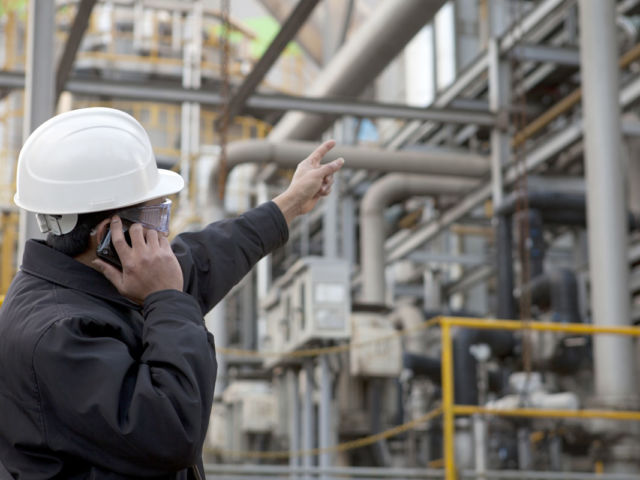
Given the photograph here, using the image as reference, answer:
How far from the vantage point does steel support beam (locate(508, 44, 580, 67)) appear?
10922 mm

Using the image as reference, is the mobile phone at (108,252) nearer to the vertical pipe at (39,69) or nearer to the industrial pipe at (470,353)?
the vertical pipe at (39,69)

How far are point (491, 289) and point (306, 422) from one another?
25.7 ft

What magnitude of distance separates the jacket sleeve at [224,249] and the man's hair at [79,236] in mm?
273

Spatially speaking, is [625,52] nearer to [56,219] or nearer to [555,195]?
[555,195]

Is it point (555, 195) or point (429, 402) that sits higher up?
point (555, 195)

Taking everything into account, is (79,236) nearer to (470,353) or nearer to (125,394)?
(125,394)

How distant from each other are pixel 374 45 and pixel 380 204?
4.64 metres

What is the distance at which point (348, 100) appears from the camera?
10.3 m

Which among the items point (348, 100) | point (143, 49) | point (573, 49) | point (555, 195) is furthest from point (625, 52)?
point (143, 49)

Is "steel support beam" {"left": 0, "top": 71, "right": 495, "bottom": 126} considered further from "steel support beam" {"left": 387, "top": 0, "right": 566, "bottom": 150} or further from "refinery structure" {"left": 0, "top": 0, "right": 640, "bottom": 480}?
"steel support beam" {"left": 387, "top": 0, "right": 566, "bottom": 150}

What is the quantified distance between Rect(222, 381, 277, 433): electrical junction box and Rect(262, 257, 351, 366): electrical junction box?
2.18 metres

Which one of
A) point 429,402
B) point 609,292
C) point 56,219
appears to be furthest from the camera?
point 429,402

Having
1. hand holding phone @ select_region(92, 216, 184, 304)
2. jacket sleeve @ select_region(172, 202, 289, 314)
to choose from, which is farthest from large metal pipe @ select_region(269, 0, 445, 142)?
hand holding phone @ select_region(92, 216, 184, 304)

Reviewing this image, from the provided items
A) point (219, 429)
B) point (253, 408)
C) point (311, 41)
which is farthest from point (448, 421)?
point (311, 41)
